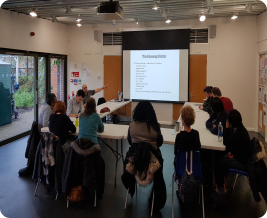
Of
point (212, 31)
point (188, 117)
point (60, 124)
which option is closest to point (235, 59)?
point (212, 31)

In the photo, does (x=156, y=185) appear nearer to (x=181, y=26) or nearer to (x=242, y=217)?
(x=242, y=217)

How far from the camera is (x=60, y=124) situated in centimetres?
333

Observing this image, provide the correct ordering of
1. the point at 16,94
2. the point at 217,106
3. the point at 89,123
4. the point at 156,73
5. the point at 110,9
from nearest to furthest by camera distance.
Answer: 1. the point at 89,123
2. the point at 217,106
3. the point at 110,9
4. the point at 16,94
5. the point at 156,73

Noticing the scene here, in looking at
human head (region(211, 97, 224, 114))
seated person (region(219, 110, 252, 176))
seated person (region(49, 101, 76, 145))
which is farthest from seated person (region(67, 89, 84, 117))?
seated person (region(219, 110, 252, 176))

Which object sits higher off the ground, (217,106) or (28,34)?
(28,34)

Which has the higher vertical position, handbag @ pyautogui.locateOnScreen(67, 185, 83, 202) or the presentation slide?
the presentation slide

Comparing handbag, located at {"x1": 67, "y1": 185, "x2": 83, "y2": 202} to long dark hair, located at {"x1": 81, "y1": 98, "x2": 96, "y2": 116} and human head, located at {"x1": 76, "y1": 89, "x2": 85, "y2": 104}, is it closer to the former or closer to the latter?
long dark hair, located at {"x1": 81, "y1": 98, "x2": 96, "y2": 116}

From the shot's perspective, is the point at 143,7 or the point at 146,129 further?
the point at 143,7

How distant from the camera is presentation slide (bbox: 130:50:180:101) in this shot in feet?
24.1

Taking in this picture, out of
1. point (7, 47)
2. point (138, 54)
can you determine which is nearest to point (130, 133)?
point (7, 47)

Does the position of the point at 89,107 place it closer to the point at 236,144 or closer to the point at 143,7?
the point at 236,144

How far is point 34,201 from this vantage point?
3.17 metres

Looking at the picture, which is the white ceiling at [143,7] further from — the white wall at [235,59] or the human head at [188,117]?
the human head at [188,117]

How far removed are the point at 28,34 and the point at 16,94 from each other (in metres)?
1.54
